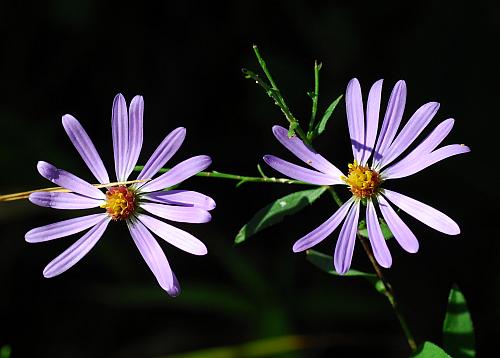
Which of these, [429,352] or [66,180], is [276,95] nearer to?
[66,180]

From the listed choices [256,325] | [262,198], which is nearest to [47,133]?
[262,198]

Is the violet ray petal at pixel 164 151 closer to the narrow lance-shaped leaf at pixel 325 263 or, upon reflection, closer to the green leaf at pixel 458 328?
the narrow lance-shaped leaf at pixel 325 263

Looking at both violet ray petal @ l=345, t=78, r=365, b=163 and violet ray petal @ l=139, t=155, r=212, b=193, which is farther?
violet ray petal @ l=345, t=78, r=365, b=163

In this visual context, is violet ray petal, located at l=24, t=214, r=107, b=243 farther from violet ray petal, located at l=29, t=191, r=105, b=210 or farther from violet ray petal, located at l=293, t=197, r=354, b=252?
violet ray petal, located at l=293, t=197, r=354, b=252

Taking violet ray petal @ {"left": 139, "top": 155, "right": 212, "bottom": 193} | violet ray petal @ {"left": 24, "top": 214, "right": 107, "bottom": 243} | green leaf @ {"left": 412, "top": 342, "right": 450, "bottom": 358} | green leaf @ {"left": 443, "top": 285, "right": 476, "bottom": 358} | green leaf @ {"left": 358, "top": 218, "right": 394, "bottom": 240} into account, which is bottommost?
green leaf @ {"left": 412, "top": 342, "right": 450, "bottom": 358}

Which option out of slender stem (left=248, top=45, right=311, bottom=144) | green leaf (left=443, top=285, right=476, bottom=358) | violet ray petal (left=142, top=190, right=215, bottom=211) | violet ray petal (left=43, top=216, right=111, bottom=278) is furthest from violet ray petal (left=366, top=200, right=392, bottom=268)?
violet ray petal (left=43, top=216, right=111, bottom=278)

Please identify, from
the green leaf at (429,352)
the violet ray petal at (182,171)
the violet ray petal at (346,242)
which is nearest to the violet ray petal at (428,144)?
the violet ray petal at (346,242)
